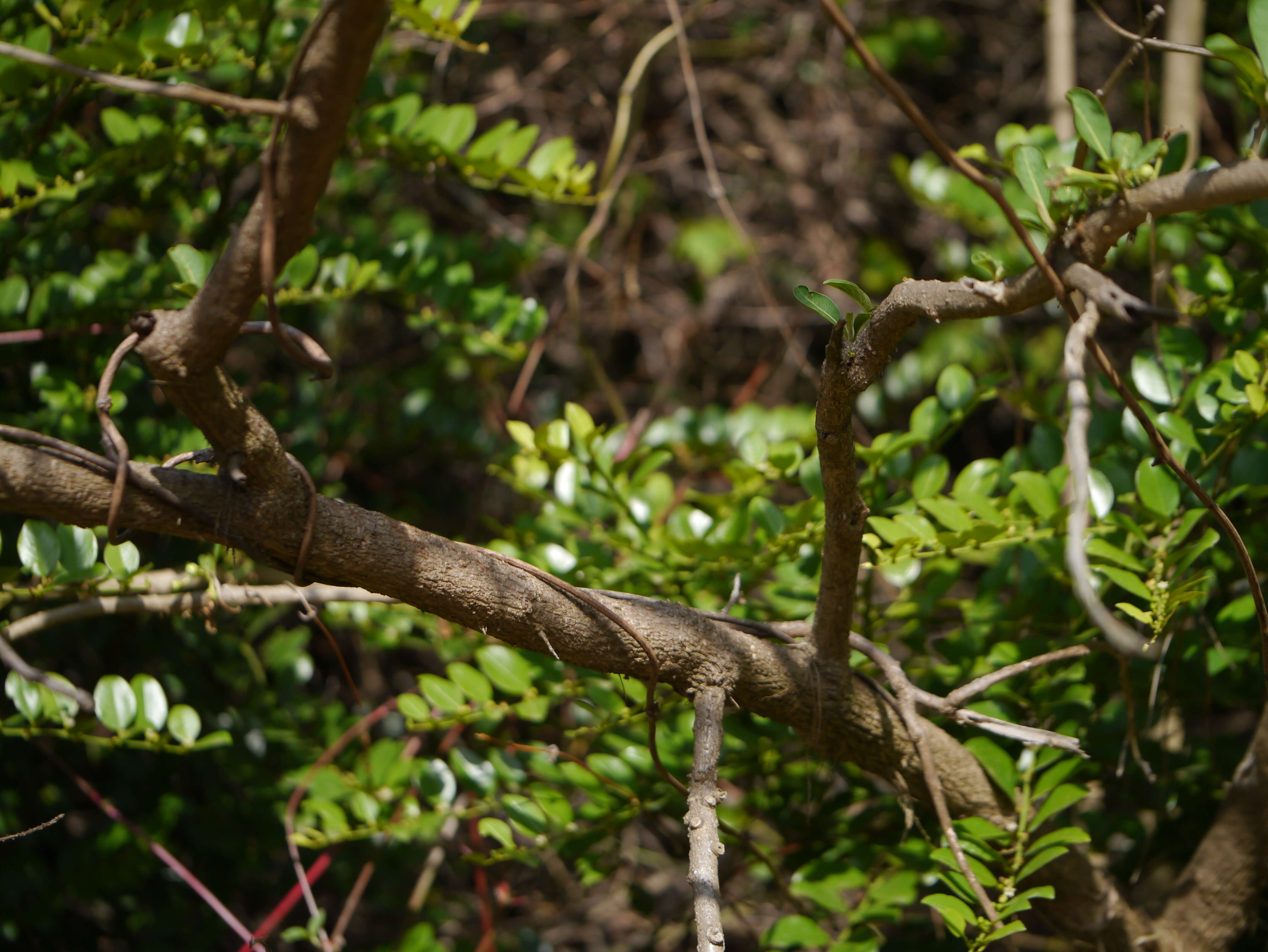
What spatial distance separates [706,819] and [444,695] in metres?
0.47

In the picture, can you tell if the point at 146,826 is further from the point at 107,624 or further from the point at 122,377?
the point at 122,377

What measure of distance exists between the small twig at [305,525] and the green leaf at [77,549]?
358 mm

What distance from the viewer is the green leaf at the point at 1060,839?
2.69ft

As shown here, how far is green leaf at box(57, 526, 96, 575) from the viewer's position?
0.93m

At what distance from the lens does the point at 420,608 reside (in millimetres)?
758

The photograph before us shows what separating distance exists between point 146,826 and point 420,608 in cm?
90

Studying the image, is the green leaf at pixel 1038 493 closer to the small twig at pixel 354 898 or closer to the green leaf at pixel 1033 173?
the green leaf at pixel 1033 173

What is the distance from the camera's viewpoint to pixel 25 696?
1.00m

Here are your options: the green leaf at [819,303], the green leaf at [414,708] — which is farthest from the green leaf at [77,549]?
the green leaf at [819,303]

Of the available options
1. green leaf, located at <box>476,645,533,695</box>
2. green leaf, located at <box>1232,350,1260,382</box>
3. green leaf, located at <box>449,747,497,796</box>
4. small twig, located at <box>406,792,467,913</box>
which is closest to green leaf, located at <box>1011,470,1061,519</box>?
green leaf, located at <box>1232,350,1260,382</box>

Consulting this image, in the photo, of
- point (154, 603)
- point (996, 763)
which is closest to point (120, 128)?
point (154, 603)

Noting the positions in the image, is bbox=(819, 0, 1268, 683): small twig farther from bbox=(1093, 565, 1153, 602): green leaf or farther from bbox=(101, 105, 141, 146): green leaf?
bbox=(101, 105, 141, 146): green leaf

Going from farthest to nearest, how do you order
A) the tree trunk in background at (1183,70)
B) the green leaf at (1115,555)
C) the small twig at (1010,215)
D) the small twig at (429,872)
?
1. the tree trunk in background at (1183,70)
2. the small twig at (429,872)
3. the green leaf at (1115,555)
4. the small twig at (1010,215)

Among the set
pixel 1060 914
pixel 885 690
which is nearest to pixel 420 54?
pixel 885 690
